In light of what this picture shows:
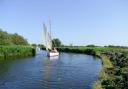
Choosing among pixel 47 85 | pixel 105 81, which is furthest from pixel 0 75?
pixel 105 81

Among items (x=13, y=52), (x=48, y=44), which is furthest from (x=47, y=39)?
(x=13, y=52)

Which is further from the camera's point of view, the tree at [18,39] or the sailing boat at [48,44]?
the tree at [18,39]

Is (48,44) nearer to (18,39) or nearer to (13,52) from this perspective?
(13,52)

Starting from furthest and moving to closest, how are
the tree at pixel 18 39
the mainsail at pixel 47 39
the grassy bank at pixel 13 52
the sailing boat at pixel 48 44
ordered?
1. the tree at pixel 18 39
2. the mainsail at pixel 47 39
3. the sailing boat at pixel 48 44
4. the grassy bank at pixel 13 52

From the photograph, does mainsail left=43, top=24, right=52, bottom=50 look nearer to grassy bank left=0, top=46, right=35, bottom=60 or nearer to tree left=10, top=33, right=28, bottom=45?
grassy bank left=0, top=46, right=35, bottom=60

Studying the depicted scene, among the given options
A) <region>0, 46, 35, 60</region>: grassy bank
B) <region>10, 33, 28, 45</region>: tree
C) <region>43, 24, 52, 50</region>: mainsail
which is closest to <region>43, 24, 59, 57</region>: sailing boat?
<region>43, 24, 52, 50</region>: mainsail

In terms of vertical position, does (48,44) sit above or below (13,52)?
above

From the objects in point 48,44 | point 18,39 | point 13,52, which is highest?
point 18,39

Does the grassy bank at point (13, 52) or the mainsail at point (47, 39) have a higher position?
the mainsail at point (47, 39)

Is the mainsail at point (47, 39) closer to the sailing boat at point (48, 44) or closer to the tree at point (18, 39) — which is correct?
the sailing boat at point (48, 44)

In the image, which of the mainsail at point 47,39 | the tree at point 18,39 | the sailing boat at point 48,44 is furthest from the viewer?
the tree at point 18,39

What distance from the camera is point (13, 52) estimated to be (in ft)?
240

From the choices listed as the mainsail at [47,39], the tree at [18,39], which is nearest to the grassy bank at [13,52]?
the mainsail at [47,39]

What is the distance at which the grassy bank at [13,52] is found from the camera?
65938 millimetres
